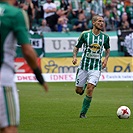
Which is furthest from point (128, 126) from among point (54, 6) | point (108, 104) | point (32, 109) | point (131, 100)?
point (54, 6)

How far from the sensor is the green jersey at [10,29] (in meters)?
6.96

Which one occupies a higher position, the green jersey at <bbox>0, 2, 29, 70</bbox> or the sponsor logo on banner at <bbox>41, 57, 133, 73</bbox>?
the green jersey at <bbox>0, 2, 29, 70</bbox>

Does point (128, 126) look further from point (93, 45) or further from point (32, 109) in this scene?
point (32, 109)

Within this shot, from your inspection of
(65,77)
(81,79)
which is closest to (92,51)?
(81,79)

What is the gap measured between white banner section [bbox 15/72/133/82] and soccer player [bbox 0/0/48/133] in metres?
19.5

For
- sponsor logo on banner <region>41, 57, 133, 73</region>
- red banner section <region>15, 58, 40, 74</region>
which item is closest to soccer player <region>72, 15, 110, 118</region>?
red banner section <region>15, 58, 40, 74</region>

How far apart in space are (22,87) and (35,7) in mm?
7681

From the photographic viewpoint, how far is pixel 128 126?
12.6 meters

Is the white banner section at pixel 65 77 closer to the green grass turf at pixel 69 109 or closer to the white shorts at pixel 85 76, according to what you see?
the green grass turf at pixel 69 109

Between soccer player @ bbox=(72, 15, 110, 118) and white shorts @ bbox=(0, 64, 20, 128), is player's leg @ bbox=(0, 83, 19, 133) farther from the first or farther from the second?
soccer player @ bbox=(72, 15, 110, 118)

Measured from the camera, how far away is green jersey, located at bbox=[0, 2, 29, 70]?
22.8 feet

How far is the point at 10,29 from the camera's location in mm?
7000

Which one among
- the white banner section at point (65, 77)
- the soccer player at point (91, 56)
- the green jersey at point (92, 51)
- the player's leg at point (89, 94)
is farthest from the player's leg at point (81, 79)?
the white banner section at point (65, 77)

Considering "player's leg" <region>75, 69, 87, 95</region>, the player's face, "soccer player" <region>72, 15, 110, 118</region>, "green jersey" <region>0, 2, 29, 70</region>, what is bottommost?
"player's leg" <region>75, 69, 87, 95</region>
